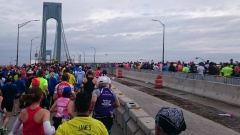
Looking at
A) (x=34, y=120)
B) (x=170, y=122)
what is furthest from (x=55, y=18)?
(x=170, y=122)

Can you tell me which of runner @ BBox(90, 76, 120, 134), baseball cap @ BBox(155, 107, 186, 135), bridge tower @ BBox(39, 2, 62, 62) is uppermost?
bridge tower @ BBox(39, 2, 62, 62)

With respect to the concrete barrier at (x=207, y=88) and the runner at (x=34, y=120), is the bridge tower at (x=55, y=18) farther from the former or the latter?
the runner at (x=34, y=120)

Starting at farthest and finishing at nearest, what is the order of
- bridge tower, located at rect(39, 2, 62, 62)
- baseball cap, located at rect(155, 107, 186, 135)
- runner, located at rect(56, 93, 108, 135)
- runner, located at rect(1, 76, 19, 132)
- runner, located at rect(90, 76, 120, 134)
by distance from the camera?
1. bridge tower, located at rect(39, 2, 62, 62)
2. runner, located at rect(1, 76, 19, 132)
3. runner, located at rect(90, 76, 120, 134)
4. runner, located at rect(56, 93, 108, 135)
5. baseball cap, located at rect(155, 107, 186, 135)

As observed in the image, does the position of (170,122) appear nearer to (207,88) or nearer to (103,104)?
(103,104)

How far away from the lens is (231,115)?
12.9 metres

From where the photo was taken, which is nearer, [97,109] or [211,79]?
[97,109]

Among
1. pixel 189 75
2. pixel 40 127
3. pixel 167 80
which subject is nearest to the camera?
pixel 40 127

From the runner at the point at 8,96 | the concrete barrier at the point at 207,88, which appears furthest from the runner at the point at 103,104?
the concrete barrier at the point at 207,88

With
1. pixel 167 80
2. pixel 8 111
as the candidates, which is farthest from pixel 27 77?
pixel 167 80

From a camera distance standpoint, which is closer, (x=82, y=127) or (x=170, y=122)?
(x=170, y=122)

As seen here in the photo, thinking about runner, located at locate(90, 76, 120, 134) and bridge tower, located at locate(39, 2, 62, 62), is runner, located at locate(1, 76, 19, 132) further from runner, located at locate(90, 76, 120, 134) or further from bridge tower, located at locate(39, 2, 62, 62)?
bridge tower, located at locate(39, 2, 62, 62)

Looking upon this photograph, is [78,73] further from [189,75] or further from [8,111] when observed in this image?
[189,75]

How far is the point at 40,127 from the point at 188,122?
6725 millimetres

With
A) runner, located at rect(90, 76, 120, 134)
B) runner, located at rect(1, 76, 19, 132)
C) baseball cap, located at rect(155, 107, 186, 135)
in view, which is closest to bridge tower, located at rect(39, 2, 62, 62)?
runner, located at rect(1, 76, 19, 132)
